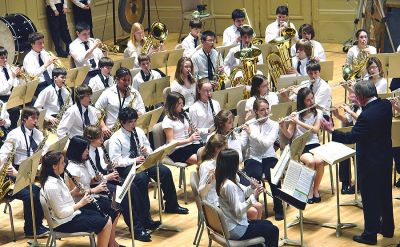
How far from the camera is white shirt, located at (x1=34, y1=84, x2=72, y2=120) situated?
10297mm

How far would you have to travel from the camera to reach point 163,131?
920cm

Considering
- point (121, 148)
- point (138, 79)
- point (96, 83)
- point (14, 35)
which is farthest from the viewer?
point (14, 35)

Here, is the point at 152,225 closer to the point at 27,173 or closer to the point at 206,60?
the point at 27,173

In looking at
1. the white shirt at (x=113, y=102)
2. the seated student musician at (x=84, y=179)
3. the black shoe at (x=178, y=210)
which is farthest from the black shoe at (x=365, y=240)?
the white shirt at (x=113, y=102)

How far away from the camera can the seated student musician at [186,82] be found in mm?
10367

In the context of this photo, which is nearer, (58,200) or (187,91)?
(58,200)

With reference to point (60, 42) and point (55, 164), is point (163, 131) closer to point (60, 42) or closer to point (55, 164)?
point (55, 164)

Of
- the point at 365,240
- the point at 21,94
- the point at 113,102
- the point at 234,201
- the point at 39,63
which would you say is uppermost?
the point at 39,63

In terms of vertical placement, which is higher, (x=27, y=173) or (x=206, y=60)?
(x=206, y=60)

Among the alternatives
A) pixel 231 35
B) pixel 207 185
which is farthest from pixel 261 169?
pixel 231 35

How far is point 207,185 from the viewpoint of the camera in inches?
298

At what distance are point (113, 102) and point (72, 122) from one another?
0.63 m

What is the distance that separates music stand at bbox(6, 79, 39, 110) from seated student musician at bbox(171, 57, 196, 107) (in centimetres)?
157

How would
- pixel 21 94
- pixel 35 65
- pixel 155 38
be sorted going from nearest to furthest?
pixel 21 94, pixel 35 65, pixel 155 38
